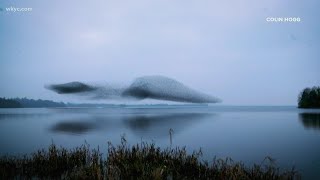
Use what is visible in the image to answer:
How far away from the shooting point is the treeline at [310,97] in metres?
143

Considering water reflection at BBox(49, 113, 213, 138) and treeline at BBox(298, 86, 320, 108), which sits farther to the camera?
treeline at BBox(298, 86, 320, 108)

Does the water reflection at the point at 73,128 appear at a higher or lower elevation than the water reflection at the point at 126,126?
higher

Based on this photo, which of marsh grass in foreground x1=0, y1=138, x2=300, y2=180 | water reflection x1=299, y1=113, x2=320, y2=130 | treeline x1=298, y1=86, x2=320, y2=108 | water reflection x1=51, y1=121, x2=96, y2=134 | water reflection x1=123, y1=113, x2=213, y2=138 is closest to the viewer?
marsh grass in foreground x1=0, y1=138, x2=300, y2=180

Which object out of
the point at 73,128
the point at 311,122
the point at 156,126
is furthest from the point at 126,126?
the point at 311,122

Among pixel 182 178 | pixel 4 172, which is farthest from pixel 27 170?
pixel 182 178

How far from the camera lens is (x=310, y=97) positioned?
483ft

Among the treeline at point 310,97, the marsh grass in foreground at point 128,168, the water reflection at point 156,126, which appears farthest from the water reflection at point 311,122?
the treeline at point 310,97

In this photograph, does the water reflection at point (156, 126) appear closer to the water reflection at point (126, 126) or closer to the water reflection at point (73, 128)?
the water reflection at point (126, 126)

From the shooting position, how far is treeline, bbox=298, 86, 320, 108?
14275cm

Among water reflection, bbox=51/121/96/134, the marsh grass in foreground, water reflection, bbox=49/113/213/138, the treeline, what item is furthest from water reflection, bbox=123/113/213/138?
the treeline

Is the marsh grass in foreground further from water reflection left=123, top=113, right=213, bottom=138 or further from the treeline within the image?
the treeline

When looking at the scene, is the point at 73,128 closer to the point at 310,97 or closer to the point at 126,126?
the point at 126,126

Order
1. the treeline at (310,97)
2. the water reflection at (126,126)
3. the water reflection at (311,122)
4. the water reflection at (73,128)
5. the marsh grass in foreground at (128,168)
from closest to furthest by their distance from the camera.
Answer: the marsh grass in foreground at (128,168) < the water reflection at (126,126) < the water reflection at (73,128) < the water reflection at (311,122) < the treeline at (310,97)

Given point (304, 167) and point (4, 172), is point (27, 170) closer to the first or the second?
point (4, 172)
